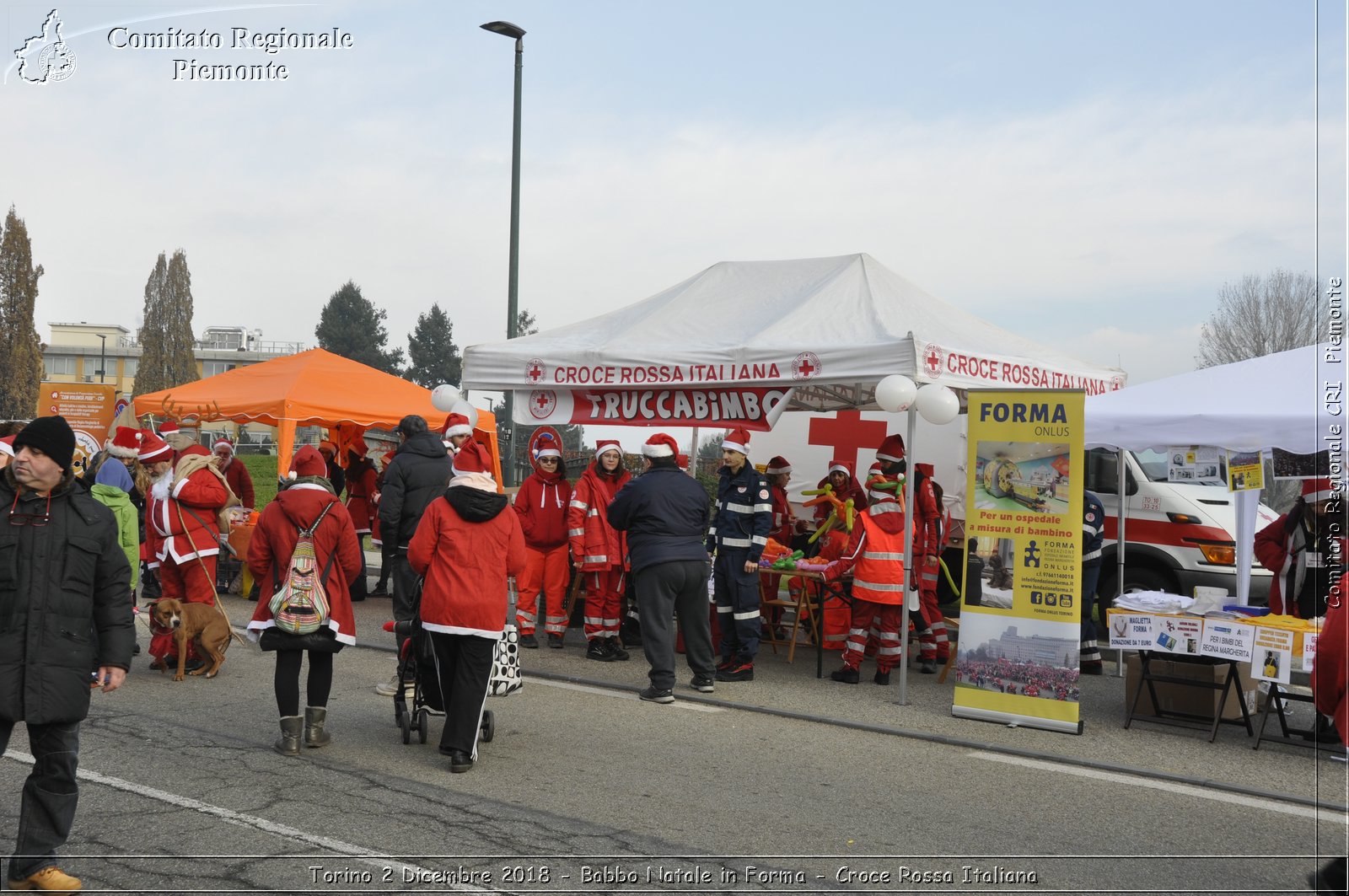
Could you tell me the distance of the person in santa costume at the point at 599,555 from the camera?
9.99 metres

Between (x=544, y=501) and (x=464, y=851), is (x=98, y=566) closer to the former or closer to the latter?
(x=464, y=851)

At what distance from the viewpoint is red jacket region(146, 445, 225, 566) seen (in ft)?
28.3

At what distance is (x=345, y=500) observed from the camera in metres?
13.9

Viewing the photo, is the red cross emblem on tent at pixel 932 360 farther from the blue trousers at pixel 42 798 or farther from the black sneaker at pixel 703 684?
the blue trousers at pixel 42 798

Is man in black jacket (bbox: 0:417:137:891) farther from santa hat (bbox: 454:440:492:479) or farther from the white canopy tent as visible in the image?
the white canopy tent

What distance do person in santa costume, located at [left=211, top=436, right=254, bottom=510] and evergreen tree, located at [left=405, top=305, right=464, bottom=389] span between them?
6000cm

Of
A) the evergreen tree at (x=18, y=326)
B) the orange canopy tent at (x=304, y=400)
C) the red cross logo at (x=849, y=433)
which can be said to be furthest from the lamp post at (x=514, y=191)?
the evergreen tree at (x=18, y=326)

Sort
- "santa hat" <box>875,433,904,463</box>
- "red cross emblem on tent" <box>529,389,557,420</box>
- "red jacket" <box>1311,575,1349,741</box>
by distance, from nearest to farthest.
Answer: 1. "red jacket" <box>1311,575,1349,741</box>
2. "santa hat" <box>875,433,904,463</box>
3. "red cross emblem on tent" <box>529,389,557,420</box>

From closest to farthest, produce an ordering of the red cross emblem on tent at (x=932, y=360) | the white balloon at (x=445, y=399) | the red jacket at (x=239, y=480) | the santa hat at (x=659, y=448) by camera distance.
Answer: the santa hat at (x=659, y=448) < the red cross emblem on tent at (x=932, y=360) < the white balloon at (x=445, y=399) < the red jacket at (x=239, y=480)

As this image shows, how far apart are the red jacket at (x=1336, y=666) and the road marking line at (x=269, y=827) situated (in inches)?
122

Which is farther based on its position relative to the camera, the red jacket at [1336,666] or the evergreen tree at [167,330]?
the evergreen tree at [167,330]

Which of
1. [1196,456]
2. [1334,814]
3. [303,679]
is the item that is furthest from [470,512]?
[1196,456]

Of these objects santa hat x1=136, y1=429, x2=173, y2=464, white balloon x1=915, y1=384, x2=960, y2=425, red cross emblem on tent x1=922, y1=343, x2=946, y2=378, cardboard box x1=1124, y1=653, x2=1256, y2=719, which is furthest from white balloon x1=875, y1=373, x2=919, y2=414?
santa hat x1=136, y1=429, x2=173, y2=464

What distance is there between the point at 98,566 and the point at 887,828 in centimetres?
364
